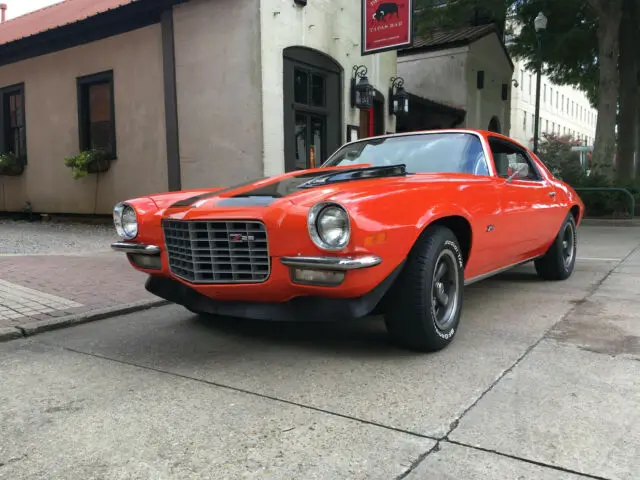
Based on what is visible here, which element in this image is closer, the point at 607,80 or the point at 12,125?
the point at 12,125

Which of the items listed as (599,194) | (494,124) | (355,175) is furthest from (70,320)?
(494,124)

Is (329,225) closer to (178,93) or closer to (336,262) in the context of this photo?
(336,262)

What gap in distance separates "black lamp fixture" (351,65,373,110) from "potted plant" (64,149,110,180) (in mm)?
5328

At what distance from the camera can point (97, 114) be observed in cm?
1211

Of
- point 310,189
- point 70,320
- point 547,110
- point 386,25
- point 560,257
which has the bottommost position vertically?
point 70,320

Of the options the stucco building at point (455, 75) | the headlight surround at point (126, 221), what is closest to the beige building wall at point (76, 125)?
the headlight surround at point (126, 221)

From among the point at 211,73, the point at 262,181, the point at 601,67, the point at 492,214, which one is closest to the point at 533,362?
the point at 492,214

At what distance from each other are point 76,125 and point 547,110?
50175 mm

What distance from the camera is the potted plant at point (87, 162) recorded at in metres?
11.6

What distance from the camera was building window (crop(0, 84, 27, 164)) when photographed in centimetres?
1388

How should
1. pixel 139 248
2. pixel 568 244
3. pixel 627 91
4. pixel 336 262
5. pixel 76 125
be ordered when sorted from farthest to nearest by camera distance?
pixel 627 91
pixel 76 125
pixel 568 244
pixel 139 248
pixel 336 262

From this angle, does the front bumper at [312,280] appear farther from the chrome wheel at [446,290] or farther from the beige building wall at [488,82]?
the beige building wall at [488,82]

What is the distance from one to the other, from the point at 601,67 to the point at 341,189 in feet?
45.8

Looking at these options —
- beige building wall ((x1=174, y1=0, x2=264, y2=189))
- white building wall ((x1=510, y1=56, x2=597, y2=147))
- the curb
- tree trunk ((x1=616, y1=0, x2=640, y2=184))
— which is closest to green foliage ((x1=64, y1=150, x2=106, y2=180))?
beige building wall ((x1=174, y1=0, x2=264, y2=189))
